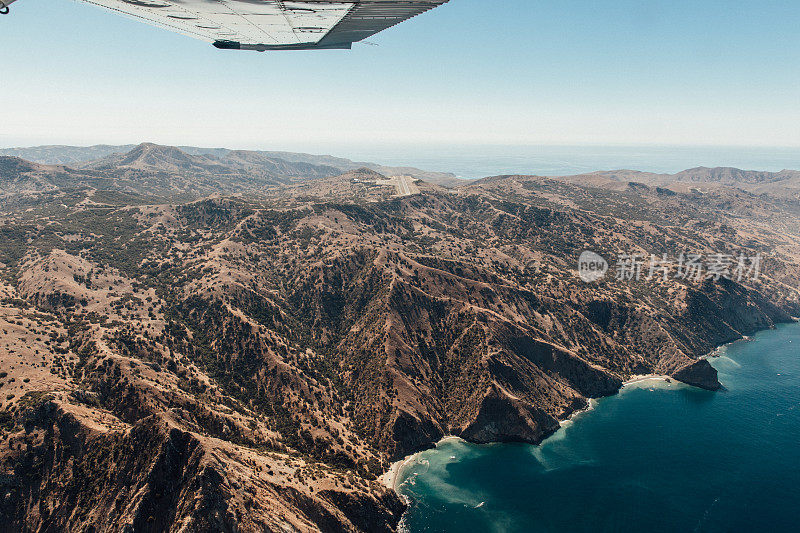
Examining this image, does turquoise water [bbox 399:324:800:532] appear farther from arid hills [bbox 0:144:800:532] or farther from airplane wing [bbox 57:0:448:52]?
airplane wing [bbox 57:0:448:52]

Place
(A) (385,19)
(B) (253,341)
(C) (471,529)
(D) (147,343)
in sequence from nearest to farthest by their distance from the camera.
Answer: (A) (385,19)
(C) (471,529)
(D) (147,343)
(B) (253,341)

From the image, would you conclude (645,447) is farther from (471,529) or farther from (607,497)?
(471,529)

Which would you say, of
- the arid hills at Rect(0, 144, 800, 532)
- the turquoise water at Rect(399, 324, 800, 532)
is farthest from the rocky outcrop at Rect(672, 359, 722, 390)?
the turquoise water at Rect(399, 324, 800, 532)

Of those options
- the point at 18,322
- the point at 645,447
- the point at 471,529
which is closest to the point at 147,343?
the point at 18,322

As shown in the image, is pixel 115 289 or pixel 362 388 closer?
pixel 362 388

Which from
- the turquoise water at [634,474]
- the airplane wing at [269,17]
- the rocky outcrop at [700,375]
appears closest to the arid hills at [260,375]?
the rocky outcrop at [700,375]
